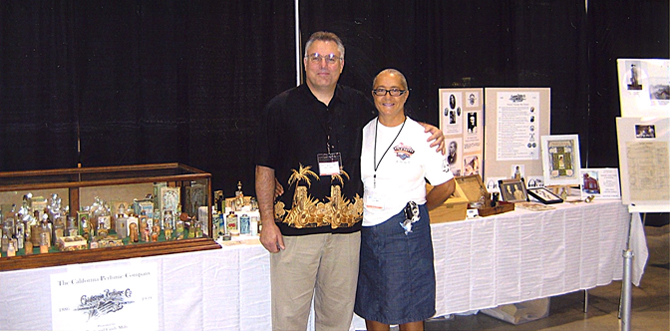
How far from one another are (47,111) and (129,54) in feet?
1.58

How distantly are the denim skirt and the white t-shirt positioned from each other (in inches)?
2.3

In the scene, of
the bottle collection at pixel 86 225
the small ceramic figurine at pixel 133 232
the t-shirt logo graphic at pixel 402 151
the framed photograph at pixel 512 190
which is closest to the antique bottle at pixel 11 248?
the bottle collection at pixel 86 225

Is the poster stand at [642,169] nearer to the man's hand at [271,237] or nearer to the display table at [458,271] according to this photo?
the display table at [458,271]

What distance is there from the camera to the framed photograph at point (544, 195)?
4164 millimetres

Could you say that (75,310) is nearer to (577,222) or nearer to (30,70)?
(30,70)

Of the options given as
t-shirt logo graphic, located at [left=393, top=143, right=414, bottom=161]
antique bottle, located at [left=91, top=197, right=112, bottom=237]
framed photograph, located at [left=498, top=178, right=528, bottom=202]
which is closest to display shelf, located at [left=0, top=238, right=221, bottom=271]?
antique bottle, located at [left=91, top=197, right=112, bottom=237]

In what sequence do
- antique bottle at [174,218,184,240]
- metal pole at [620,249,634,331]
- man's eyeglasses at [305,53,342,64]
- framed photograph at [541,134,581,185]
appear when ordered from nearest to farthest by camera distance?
man's eyeglasses at [305,53,342,64]
antique bottle at [174,218,184,240]
metal pole at [620,249,634,331]
framed photograph at [541,134,581,185]

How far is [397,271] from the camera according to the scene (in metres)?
2.86

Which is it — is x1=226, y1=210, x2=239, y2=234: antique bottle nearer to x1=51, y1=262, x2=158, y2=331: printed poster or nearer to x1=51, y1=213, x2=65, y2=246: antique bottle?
x1=51, y1=262, x2=158, y2=331: printed poster

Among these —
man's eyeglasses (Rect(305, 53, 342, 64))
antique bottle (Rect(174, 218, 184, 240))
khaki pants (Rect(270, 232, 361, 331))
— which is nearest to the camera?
man's eyeglasses (Rect(305, 53, 342, 64))

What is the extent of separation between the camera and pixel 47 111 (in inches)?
126

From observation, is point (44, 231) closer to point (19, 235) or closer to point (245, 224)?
point (19, 235)

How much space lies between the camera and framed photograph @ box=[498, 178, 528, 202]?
13.8ft

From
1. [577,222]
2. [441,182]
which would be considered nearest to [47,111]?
[441,182]
